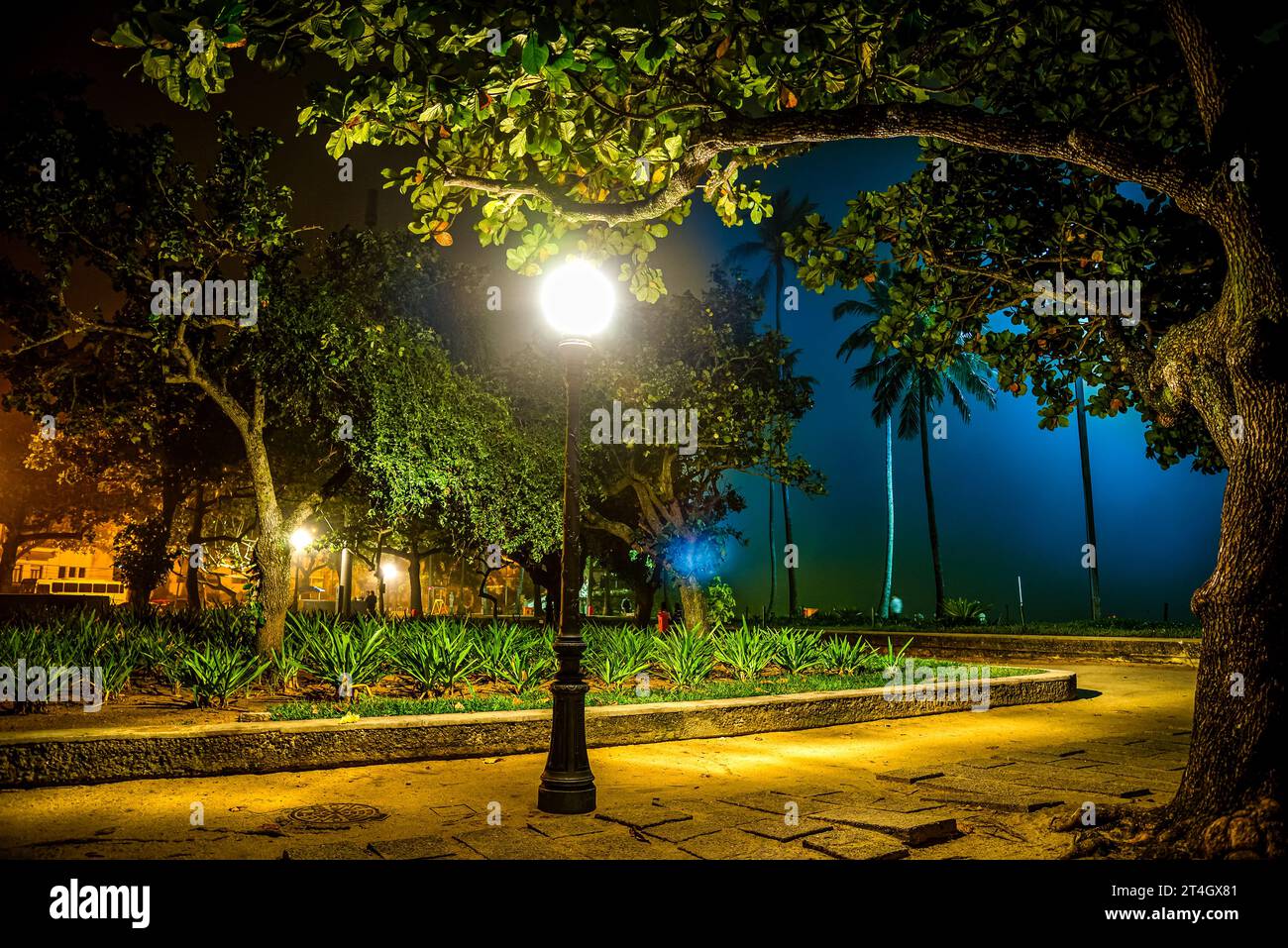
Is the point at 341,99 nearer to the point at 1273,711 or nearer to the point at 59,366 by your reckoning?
the point at 1273,711

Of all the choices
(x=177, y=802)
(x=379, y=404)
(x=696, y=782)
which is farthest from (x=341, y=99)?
(x=379, y=404)

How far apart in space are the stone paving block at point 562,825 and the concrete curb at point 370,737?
2.39 meters

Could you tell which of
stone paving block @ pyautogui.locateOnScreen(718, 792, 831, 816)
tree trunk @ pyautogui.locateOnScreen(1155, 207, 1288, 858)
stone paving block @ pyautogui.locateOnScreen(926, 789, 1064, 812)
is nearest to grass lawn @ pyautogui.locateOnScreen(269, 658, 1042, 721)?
stone paving block @ pyautogui.locateOnScreen(718, 792, 831, 816)

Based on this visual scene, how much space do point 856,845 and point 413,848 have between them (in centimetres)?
266

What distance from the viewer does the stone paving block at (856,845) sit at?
4.72 meters

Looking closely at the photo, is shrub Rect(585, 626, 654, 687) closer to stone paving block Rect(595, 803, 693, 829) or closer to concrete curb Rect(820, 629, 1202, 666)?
stone paving block Rect(595, 803, 693, 829)

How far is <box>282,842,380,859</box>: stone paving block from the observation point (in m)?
4.67

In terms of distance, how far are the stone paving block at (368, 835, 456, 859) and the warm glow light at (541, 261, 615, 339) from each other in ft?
12.3

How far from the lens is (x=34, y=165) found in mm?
11031

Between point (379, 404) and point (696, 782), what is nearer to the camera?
point (696, 782)

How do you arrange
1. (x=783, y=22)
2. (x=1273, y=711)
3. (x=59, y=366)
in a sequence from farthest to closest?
(x=59, y=366), (x=783, y=22), (x=1273, y=711)

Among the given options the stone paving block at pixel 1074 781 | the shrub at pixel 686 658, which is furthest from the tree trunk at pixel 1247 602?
the shrub at pixel 686 658
